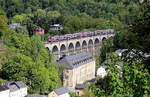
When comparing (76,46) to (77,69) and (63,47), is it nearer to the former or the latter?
(63,47)

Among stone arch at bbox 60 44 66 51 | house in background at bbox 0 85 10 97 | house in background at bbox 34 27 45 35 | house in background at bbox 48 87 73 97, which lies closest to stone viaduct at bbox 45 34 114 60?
stone arch at bbox 60 44 66 51

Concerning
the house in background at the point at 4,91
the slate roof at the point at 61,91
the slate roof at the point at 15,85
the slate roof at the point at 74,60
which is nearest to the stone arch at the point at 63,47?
the slate roof at the point at 74,60

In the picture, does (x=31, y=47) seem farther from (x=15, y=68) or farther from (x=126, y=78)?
(x=126, y=78)

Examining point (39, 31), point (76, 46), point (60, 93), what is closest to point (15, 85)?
point (60, 93)

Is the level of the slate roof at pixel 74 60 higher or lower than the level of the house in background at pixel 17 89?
lower

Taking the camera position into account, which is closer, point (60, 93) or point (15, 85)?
point (15, 85)

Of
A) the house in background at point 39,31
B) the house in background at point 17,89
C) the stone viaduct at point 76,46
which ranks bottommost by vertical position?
the stone viaduct at point 76,46

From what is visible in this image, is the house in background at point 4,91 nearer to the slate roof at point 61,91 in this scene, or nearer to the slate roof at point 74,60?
the slate roof at point 61,91
